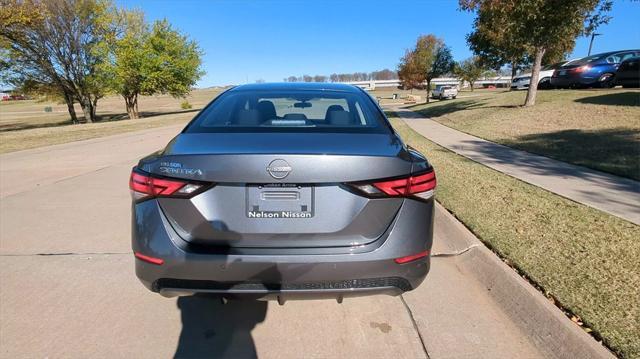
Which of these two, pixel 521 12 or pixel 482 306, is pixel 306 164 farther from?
pixel 521 12

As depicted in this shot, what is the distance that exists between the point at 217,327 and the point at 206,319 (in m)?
0.15

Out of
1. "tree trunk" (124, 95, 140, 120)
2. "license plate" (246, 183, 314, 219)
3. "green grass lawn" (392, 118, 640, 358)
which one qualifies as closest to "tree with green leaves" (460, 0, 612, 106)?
"green grass lawn" (392, 118, 640, 358)

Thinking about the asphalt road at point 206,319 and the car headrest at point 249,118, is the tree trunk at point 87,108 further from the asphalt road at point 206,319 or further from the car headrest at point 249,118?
the car headrest at point 249,118

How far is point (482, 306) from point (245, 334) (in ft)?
5.79

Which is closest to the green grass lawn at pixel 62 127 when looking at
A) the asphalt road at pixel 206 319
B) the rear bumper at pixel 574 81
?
the asphalt road at pixel 206 319

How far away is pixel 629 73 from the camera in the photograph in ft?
49.8

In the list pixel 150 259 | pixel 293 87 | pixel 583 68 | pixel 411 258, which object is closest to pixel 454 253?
pixel 411 258

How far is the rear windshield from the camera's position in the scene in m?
2.51

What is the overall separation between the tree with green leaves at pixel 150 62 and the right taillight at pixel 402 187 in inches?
1344

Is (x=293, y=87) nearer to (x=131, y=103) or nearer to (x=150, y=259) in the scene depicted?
(x=150, y=259)

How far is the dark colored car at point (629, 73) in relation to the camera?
1485 cm

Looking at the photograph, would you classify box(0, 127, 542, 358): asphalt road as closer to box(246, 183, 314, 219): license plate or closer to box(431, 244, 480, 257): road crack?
box(431, 244, 480, 257): road crack

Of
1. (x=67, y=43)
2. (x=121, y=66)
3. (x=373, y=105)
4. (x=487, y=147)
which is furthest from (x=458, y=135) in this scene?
(x=67, y=43)

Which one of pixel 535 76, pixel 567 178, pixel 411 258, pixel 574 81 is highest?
pixel 535 76
